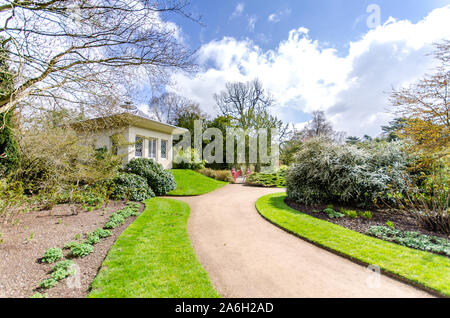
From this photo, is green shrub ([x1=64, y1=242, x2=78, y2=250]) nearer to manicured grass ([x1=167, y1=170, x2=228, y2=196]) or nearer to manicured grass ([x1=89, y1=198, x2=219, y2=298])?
manicured grass ([x1=89, y1=198, x2=219, y2=298])

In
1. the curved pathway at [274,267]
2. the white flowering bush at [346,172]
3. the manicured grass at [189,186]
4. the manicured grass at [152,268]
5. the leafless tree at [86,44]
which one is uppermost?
the leafless tree at [86,44]

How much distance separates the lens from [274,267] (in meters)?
3.25

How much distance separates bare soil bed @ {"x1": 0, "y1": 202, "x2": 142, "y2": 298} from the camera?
2.59 metres

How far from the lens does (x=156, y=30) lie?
174 inches

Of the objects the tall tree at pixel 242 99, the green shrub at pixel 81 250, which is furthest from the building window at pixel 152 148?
→ the green shrub at pixel 81 250

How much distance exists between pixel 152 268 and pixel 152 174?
7.10m

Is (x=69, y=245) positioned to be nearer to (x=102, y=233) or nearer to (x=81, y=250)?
(x=81, y=250)

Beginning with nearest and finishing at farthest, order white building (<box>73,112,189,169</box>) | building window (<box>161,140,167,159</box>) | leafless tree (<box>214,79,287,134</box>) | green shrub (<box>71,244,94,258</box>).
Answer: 1. green shrub (<box>71,244,94,258</box>)
2. white building (<box>73,112,189,169</box>)
3. building window (<box>161,140,167,159</box>)
4. leafless tree (<box>214,79,287,134</box>)

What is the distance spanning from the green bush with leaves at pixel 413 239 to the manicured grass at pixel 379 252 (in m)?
0.30

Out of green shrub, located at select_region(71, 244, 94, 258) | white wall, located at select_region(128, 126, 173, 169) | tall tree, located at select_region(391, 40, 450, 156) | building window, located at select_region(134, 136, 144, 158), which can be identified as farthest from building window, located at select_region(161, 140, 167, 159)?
tall tree, located at select_region(391, 40, 450, 156)

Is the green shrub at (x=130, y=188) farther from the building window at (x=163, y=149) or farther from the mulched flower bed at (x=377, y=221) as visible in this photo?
the building window at (x=163, y=149)

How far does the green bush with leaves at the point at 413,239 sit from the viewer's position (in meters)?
3.79

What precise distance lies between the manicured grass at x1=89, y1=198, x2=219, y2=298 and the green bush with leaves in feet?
13.8

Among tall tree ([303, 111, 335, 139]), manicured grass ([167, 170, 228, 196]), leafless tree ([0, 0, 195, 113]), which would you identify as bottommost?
manicured grass ([167, 170, 228, 196])
